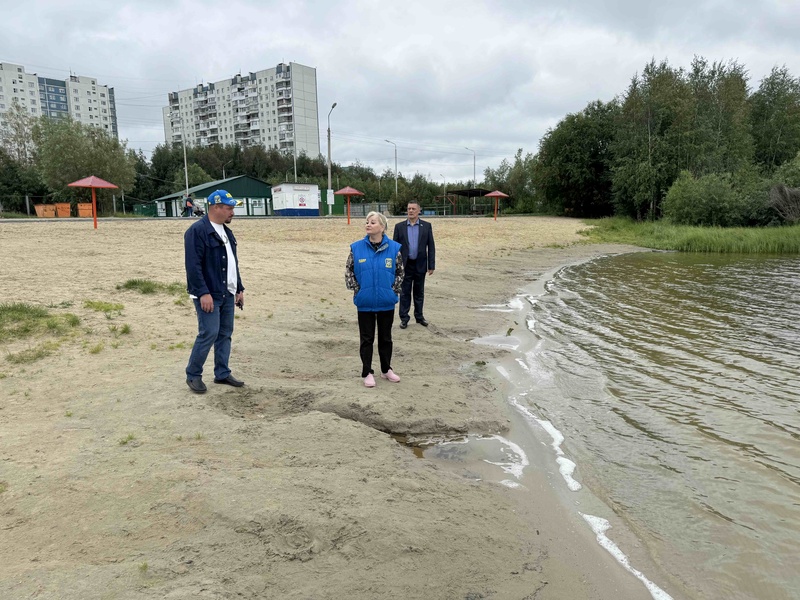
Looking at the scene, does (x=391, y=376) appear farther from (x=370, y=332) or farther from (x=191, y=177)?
(x=191, y=177)

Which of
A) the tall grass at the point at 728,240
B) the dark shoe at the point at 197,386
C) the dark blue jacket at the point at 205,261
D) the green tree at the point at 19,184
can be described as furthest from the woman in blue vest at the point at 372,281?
the green tree at the point at 19,184

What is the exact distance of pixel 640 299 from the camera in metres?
12.3

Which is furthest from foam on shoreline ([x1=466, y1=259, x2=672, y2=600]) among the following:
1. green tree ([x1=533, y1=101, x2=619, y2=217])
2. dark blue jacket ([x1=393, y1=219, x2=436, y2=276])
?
green tree ([x1=533, y1=101, x2=619, y2=217])

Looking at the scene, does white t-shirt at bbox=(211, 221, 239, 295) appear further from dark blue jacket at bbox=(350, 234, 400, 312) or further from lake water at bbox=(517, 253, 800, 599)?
lake water at bbox=(517, 253, 800, 599)

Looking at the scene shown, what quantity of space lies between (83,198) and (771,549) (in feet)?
184

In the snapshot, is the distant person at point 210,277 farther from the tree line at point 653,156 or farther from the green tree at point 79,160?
the green tree at point 79,160

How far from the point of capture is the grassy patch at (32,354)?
17.7 ft

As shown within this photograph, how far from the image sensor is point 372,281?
5379 mm

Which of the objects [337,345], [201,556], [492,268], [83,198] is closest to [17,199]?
[83,198]

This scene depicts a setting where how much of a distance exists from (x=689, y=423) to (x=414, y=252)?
4.60 m

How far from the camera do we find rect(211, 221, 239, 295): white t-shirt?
16.6 ft

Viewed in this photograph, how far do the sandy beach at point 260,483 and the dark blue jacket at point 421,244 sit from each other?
63.3 inches

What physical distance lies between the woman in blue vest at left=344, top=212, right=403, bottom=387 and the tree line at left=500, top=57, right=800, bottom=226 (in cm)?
3207

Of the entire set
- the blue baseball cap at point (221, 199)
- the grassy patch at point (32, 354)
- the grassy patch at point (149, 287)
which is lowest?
the grassy patch at point (32, 354)
